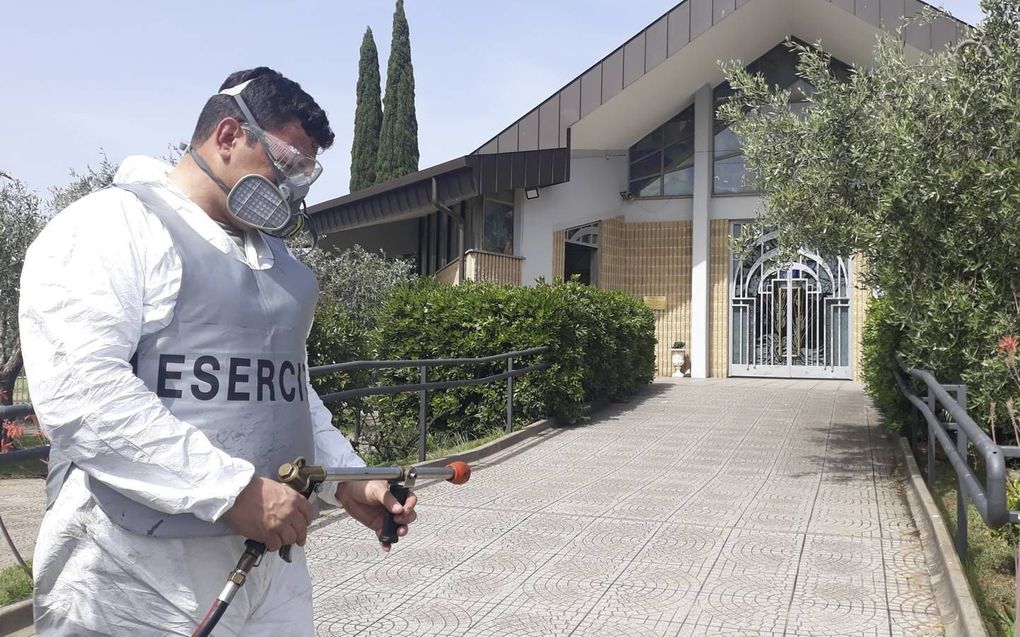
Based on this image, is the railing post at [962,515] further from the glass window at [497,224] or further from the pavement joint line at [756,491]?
the glass window at [497,224]

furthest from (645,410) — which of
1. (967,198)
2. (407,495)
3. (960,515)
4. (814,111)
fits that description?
(407,495)

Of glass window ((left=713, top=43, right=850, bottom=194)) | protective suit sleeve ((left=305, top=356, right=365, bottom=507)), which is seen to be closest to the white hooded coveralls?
protective suit sleeve ((left=305, top=356, right=365, bottom=507))

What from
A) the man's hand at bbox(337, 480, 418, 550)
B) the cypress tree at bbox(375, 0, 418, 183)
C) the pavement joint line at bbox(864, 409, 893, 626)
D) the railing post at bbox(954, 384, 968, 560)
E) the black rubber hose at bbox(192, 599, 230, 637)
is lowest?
the pavement joint line at bbox(864, 409, 893, 626)

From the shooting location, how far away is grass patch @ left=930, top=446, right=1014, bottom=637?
14.9ft

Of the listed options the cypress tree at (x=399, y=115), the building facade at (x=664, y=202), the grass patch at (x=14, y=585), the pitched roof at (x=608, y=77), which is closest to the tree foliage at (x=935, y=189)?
the grass patch at (x=14, y=585)

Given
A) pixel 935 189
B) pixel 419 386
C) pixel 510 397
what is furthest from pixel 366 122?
pixel 935 189

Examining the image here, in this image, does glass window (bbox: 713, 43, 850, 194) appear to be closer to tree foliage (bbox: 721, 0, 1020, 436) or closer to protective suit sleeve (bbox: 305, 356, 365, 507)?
tree foliage (bbox: 721, 0, 1020, 436)

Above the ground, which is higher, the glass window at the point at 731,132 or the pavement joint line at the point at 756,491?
the glass window at the point at 731,132

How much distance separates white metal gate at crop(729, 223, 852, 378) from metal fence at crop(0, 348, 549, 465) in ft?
34.2

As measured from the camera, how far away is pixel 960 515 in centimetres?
526

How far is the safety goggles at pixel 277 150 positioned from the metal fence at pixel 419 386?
1.71 m

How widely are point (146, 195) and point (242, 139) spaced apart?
29 cm

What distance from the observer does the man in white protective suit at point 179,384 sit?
1.87 metres

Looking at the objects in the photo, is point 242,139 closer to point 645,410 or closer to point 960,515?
point 960,515
